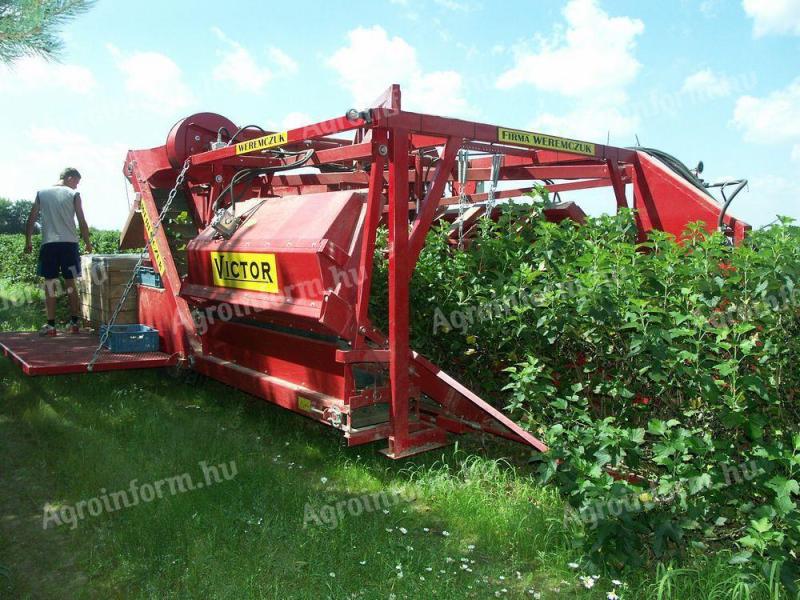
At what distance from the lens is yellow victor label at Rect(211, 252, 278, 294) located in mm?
4516

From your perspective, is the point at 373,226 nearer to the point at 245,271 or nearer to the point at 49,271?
the point at 245,271

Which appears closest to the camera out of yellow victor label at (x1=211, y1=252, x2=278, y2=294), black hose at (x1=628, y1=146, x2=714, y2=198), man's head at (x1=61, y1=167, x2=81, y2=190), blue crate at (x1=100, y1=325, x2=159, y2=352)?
yellow victor label at (x1=211, y1=252, x2=278, y2=294)

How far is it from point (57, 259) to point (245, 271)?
3.21 m

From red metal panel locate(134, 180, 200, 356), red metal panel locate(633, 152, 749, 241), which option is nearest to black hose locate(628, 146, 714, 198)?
red metal panel locate(633, 152, 749, 241)

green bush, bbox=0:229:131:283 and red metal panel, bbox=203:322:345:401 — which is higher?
green bush, bbox=0:229:131:283

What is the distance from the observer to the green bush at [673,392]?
116 inches

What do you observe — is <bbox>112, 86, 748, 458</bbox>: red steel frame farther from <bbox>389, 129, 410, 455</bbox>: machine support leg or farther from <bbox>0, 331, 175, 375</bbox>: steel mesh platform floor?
<bbox>0, 331, 175, 375</bbox>: steel mesh platform floor

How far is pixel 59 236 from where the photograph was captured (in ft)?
22.2

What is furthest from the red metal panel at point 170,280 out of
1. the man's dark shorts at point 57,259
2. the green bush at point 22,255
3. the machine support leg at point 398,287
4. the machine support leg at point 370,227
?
the green bush at point 22,255

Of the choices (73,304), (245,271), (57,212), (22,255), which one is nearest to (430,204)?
(245,271)

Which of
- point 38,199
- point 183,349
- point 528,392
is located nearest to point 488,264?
point 528,392

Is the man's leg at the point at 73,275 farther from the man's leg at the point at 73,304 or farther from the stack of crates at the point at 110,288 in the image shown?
the stack of crates at the point at 110,288

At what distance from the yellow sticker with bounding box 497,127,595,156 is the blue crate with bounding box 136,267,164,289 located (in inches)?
137

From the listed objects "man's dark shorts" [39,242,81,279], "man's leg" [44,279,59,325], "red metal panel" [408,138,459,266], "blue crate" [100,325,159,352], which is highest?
"red metal panel" [408,138,459,266]
